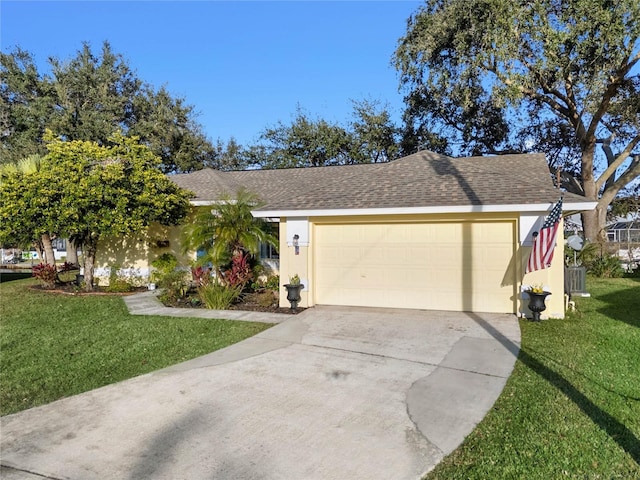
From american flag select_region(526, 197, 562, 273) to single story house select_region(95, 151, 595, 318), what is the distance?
55cm

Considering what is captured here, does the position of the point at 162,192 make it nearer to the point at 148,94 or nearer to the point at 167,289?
the point at 167,289

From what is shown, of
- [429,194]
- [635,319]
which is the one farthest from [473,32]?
[635,319]

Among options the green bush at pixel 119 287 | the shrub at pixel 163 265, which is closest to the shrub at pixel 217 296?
the shrub at pixel 163 265

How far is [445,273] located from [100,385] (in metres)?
7.20

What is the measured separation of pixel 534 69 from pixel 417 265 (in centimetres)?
1394

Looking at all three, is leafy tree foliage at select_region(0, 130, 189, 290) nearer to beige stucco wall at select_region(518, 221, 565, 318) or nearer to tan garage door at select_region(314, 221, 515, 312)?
tan garage door at select_region(314, 221, 515, 312)

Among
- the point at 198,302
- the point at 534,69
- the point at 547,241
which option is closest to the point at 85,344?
the point at 198,302

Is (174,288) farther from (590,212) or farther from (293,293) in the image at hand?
(590,212)

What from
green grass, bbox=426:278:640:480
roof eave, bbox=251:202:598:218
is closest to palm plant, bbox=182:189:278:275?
roof eave, bbox=251:202:598:218

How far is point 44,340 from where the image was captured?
26.1 feet

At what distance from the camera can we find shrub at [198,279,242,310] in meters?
10.7

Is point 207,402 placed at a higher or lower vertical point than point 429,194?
lower

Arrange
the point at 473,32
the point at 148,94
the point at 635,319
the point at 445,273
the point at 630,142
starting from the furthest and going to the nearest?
the point at 148,94 < the point at 630,142 < the point at 473,32 < the point at 445,273 < the point at 635,319

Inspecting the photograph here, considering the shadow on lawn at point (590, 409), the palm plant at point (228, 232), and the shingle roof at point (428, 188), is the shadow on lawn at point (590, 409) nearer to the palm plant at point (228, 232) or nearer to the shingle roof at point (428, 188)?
the shingle roof at point (428, 188)
